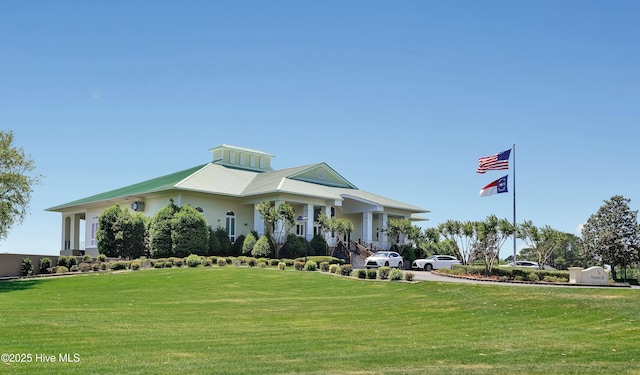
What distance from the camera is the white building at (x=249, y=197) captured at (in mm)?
47750

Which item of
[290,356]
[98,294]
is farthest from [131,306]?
[290,356]

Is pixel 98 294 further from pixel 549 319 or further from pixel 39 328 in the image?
pixel 549 319

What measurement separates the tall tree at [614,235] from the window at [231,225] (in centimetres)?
3017

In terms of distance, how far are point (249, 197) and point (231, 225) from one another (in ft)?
8.88

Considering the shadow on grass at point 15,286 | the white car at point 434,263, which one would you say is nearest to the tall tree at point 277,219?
the white car at point 434,263

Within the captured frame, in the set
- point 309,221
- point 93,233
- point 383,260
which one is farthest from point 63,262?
point 383,260

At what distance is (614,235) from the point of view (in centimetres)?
5434

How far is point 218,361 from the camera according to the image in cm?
1174

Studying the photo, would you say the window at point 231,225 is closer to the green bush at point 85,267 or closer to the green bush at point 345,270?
the green bush at point 85,267

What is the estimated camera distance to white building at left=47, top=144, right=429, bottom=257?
47750mm

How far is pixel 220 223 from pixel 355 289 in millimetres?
23579

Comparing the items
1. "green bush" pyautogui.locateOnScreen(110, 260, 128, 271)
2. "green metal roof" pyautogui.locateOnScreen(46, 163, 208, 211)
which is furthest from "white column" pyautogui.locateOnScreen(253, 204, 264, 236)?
"green bush" pyautogui.locateOnScreen(110, 260, 128, 271)

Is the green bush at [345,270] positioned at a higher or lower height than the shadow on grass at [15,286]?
higher

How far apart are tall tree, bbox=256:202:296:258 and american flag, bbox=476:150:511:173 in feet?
43.1
